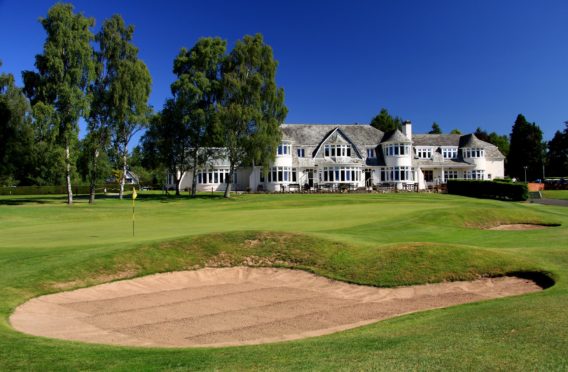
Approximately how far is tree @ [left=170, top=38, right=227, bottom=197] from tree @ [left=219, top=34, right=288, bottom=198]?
186 cm

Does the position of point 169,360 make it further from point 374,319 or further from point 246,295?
point 246,295

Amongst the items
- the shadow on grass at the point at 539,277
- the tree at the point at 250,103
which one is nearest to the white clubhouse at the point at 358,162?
the tree at the point at 250,103

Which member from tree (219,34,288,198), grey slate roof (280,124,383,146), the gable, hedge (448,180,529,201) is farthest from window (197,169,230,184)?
hedge (448,180,529,201)

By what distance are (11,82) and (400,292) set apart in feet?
183

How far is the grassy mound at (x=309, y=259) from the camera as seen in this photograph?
1603 cm

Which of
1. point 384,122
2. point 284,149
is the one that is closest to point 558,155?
point 384,122

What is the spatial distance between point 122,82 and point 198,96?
30.7 ft

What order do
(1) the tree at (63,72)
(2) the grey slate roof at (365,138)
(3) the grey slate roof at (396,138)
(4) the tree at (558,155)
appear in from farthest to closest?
(4) the tree at (558,155)
(2) the grey slate roof at (365,138)
(3) the grey slate roof at (396,138)
(1) the tree at (63,72)

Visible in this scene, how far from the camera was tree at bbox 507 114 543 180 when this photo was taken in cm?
10575

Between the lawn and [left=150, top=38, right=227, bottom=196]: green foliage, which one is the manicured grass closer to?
the lawn

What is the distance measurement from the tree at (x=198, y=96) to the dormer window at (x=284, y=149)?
452 inches

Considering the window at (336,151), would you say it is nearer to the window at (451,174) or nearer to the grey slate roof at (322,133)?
the grey slate roof at (322,133)

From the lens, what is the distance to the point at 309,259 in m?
18.6

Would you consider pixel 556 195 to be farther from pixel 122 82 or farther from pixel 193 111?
pixel 122 82
